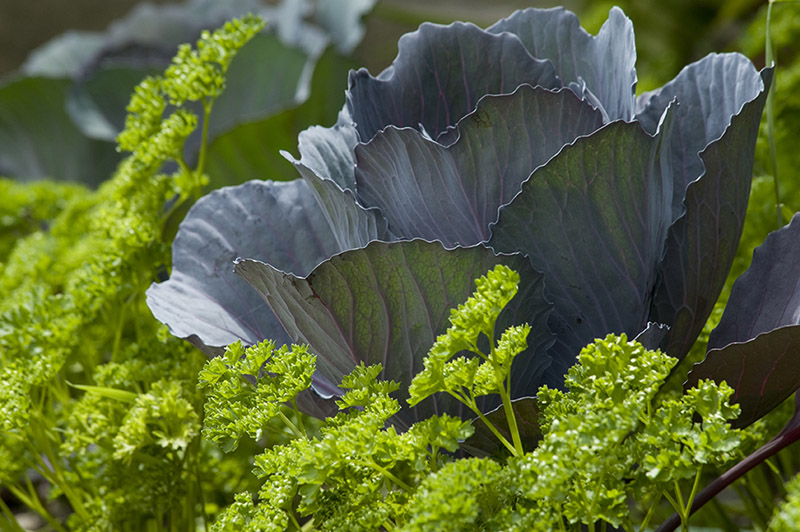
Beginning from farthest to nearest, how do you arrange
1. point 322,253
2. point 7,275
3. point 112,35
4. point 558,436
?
1. point 112,35
2. point 7,275
3. point 322,253
4. point 558,436

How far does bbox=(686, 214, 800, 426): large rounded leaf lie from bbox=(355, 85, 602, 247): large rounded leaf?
0.48 feet

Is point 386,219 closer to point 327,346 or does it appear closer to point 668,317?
point 327,346

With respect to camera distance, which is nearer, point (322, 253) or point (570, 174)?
point (570, 174)

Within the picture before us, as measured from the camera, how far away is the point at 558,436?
335 millimetres

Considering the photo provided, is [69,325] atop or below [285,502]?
atop

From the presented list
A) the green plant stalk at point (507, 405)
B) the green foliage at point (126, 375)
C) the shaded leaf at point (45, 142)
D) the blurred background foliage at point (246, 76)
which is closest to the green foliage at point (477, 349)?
the green plant stalk at point (507, 405)

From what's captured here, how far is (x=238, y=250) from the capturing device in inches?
22.3

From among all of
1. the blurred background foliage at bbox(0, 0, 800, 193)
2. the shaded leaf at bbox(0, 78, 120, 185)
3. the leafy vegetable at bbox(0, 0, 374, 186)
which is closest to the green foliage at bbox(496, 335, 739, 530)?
the blurred background foliage at bbox(0, 0, 800, 193)

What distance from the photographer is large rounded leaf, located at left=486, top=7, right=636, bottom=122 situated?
482 millimetres

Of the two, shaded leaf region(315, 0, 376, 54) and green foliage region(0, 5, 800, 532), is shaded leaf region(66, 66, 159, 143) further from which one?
green foliage region(0, 5, 800, 532)

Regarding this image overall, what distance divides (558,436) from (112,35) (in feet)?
5.40

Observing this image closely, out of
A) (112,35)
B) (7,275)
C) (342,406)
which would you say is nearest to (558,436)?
(342,406)

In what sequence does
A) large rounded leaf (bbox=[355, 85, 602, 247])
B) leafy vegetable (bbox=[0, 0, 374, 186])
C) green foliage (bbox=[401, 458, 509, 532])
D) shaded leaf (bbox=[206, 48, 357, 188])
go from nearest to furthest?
green foliage (bbox=[401, 458, 509, 532]) < large rounded leaf (bbox=[355, 85, 602, 247]) < shaded leaf (bbox=[206, 48, 357, 188]) < leafy vegetable (bbox=[0, 0, 374, 186])

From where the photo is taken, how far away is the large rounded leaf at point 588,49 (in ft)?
1.58
